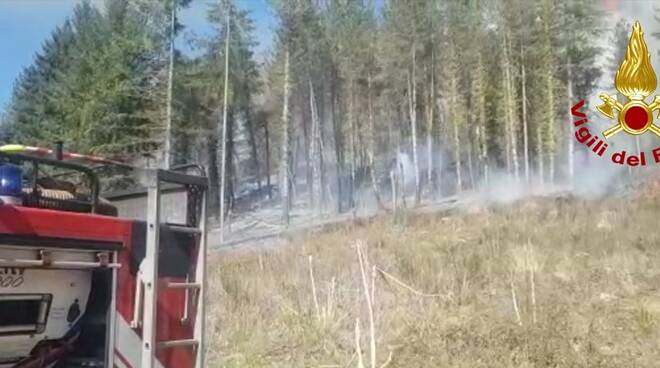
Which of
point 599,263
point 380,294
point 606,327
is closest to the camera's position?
point 606,327

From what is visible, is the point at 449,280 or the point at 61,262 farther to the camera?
the point at 449,280

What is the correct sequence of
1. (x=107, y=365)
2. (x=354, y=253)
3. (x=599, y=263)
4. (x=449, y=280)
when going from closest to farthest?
(x=107, y=365)
(x=449, y=280)
(x=599, y=263)
(x=354, y=253)

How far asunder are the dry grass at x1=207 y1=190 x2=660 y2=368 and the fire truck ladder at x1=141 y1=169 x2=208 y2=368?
4444mm

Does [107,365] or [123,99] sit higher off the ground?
[123,99]

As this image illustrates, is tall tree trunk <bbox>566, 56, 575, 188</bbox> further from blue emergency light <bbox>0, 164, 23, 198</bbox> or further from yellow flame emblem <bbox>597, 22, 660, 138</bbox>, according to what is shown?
blue emergency light <bbox>0, 164, 23, 198</bbox>

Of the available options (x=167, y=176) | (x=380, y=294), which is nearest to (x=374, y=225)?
(x=380, y=294)

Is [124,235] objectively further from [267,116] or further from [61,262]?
[267,116]

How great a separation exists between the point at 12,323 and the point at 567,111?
121ft

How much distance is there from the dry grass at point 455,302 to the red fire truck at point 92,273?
4547 millimetres

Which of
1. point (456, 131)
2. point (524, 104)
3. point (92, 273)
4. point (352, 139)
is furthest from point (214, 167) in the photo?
point (92, 273)

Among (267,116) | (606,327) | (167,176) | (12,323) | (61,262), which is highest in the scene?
(267,116)

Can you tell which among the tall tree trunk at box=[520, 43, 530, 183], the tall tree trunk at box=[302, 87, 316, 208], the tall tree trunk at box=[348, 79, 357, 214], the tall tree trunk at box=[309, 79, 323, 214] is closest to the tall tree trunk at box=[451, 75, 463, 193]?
the tall tree trunk at box=[520, 43, 530, 183]

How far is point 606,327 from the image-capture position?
9.22 metres

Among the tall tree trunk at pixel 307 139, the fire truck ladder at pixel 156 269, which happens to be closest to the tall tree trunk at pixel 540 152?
the tall tree trunk at pixel 307 139
